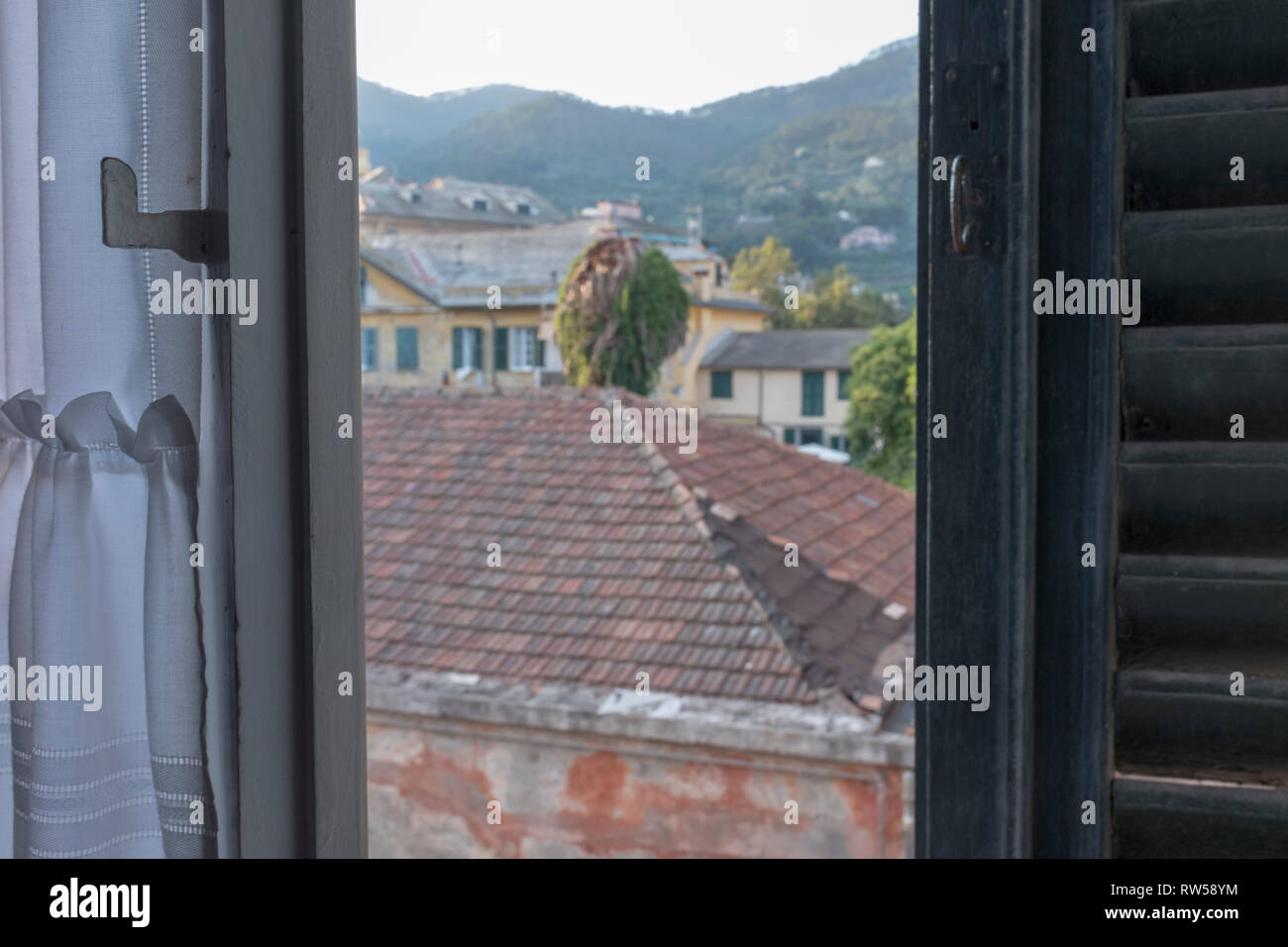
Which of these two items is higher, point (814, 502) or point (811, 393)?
point (811, 393)

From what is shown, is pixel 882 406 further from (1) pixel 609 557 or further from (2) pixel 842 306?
(1) pixel 609 557

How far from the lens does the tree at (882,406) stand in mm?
23359

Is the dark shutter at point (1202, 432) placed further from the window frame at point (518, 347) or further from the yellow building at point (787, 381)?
the yellow building at point (787, 381)

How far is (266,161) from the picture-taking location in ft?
2.68

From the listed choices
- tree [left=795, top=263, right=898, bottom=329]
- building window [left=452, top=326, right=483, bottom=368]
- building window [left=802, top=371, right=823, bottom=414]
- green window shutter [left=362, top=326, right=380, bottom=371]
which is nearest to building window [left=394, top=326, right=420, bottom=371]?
green window shutter [left=362, top=326, right=380, bottom=371]

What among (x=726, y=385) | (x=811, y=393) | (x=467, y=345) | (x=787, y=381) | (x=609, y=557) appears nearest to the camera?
(x=609, y=557)

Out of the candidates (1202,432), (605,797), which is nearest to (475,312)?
(605,797)

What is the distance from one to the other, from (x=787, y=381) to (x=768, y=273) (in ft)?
21.9

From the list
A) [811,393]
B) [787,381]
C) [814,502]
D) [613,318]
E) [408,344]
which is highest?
[408,344]

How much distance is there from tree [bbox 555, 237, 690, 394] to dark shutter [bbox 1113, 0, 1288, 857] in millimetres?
12220

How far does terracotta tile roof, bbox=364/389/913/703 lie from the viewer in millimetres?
5578

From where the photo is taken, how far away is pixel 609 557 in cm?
640
